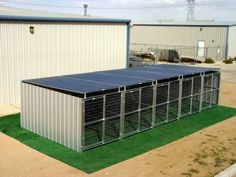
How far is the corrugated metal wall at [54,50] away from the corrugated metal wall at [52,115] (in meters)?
4.29

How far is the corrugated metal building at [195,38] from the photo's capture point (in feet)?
140

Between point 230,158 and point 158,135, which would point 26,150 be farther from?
point 230,158

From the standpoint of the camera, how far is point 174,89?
16.0 m

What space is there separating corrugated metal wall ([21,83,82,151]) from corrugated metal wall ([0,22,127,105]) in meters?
4.29

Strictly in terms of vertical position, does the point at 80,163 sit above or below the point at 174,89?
below

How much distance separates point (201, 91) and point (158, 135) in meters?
4.73

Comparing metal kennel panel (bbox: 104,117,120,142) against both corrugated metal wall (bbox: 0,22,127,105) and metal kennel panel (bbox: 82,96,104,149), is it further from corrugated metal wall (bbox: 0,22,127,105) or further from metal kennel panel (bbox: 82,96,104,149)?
corrugated metal wall (bbox: 0,22,127,105)

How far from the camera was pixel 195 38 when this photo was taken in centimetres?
4419

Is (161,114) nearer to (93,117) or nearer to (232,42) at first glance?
(93,117)

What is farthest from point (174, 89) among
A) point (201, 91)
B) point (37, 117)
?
point (37, 117)

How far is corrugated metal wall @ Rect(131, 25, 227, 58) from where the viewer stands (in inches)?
1685

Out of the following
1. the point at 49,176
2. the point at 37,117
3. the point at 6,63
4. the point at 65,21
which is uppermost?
the point at 65,21

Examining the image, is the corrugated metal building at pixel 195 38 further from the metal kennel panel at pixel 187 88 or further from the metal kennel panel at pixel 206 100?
the metal kennel panel at pixel 187 88

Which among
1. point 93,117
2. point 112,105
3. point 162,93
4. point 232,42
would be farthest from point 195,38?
point 93,117
